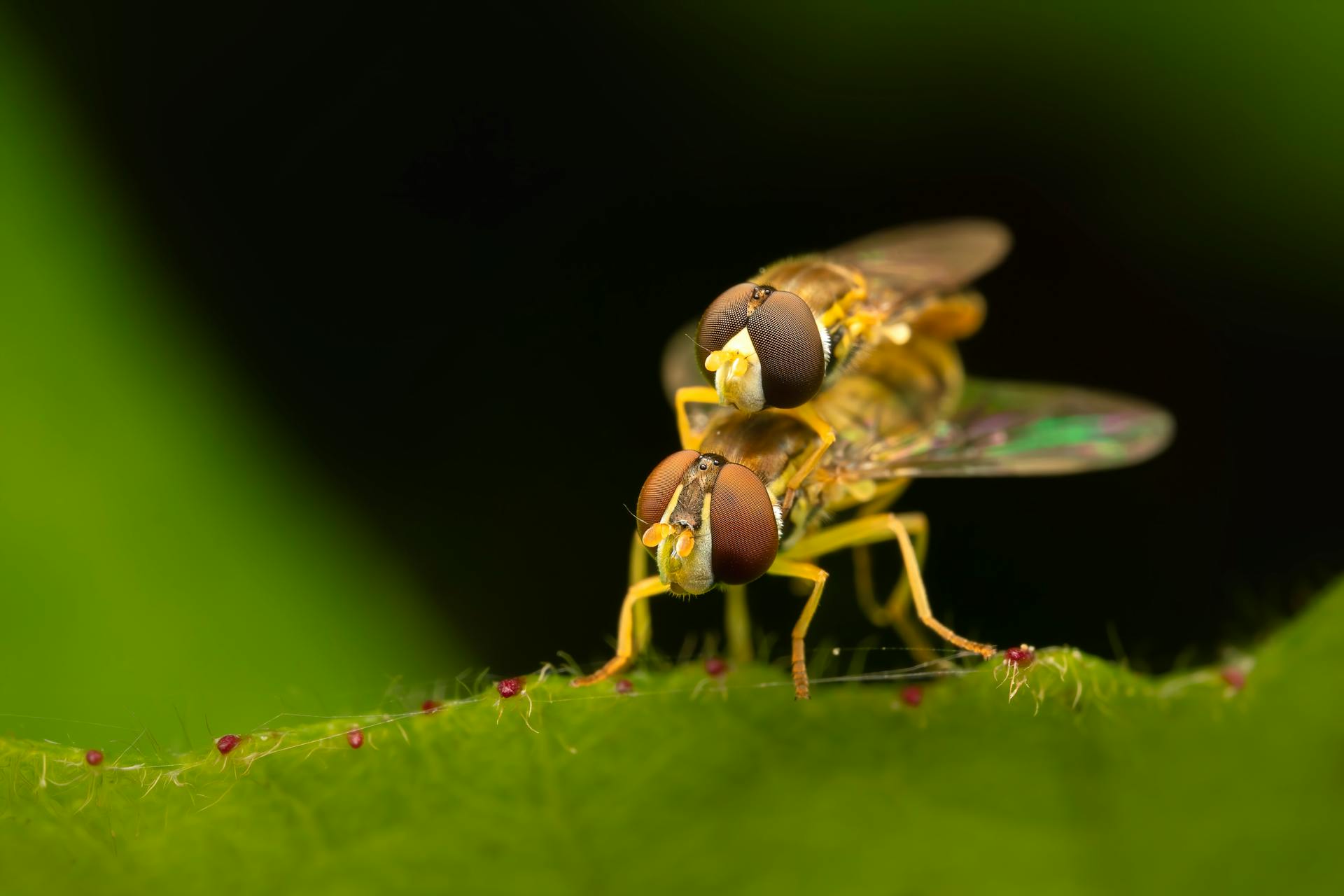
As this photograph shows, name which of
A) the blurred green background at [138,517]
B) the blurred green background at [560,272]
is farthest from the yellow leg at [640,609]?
the blurred green background at [138,517]

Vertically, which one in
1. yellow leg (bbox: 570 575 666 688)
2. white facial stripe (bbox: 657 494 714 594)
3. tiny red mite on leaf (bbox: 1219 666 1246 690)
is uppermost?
white facial stripe (bbox: 657 494 714 594)

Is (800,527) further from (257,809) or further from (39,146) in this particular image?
(39,146)

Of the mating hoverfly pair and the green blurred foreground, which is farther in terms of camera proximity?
the mating hoverfly pair

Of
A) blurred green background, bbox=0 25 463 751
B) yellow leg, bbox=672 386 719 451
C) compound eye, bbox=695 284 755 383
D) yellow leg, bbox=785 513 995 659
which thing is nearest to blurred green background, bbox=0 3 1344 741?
blurred green background, bbox=0 25 463 751

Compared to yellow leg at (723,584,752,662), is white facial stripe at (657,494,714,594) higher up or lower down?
higher up

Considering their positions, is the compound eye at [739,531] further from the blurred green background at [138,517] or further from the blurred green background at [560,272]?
the blurred green background at [138,517]

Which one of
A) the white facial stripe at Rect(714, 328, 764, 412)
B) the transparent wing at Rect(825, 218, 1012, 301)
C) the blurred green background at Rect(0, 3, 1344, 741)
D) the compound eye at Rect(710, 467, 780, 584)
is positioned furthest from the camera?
the transparent wing at Rect(825, 218, 1012, 301)

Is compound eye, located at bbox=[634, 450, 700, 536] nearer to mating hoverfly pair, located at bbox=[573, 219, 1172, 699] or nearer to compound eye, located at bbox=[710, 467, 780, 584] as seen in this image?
mating hoverfly pair, located at bbox=[573, 219, 1172, 699]
